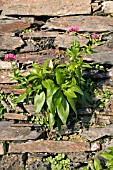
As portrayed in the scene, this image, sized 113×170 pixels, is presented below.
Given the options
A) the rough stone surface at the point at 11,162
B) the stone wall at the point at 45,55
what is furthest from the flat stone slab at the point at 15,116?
the rough stone surface at the point at 11,162

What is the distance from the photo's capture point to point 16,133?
486 centimetres

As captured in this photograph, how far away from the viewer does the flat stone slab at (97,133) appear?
4.82 meters

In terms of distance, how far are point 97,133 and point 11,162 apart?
1082mm

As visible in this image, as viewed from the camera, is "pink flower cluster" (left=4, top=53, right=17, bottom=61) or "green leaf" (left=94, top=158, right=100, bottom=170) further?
"pink flower cluster" (left=4, top=53, right=17, bottom=61)

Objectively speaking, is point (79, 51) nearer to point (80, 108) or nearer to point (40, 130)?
point (80, 108)

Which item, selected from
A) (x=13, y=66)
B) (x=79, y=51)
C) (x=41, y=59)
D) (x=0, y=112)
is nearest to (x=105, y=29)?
(x=79, y=51)

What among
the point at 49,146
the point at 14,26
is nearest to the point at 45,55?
the point at 14,26

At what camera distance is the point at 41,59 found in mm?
5113

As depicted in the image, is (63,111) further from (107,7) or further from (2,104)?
(107,7)

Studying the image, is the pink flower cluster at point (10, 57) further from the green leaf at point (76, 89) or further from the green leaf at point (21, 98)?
the green leaf at point (76, 89)

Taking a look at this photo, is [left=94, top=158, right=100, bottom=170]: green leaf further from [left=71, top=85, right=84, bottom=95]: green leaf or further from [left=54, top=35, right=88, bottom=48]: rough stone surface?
[left=54, top=35, right=88, bottom=48]: rough stone surface

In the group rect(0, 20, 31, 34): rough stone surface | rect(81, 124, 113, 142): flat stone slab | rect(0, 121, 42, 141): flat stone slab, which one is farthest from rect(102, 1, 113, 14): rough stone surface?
rect(0, 121, 42, 141): flat stone slab

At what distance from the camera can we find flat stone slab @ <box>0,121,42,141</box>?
4848 millimetres

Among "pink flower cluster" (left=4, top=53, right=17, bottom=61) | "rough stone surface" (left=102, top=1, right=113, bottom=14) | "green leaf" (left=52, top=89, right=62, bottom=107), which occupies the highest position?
"rough stone surface" (left=102, top=1, right=113, bottom=14)
